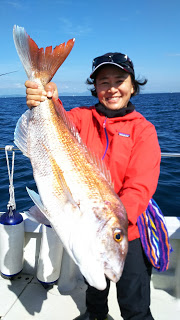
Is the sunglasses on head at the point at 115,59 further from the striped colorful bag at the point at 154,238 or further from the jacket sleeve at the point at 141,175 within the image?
the striped colorful bag at the point at 154,238

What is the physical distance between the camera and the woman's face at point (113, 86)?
2434 millimetres

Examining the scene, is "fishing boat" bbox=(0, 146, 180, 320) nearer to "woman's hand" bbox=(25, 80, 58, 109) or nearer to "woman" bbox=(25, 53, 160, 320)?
"woman" bbox=(25, 53, 160, 320)

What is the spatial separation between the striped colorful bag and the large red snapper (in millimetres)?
551

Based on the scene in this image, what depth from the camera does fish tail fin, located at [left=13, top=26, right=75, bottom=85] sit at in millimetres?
2088

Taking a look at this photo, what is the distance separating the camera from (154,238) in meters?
2.33

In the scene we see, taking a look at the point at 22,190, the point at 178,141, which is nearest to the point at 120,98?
the point at 22,190

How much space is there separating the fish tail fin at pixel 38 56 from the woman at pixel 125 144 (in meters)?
0.10

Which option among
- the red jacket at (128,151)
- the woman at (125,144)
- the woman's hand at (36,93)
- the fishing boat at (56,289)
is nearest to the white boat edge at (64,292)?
the fishing boat at (56,289)

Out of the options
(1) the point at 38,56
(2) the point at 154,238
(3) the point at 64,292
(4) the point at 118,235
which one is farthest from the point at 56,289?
(1) the point at 38,56

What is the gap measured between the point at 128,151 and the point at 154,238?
0.80 meters

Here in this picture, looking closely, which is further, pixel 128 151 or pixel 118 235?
pixel 128 151

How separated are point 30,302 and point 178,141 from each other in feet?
38.5

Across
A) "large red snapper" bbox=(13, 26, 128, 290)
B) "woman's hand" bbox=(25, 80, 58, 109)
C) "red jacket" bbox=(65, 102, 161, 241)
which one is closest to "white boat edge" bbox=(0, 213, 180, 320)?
"red jacket" bbox=(65, 102, 161, 241)

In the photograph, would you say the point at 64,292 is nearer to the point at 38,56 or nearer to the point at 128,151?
the point at 128,151
